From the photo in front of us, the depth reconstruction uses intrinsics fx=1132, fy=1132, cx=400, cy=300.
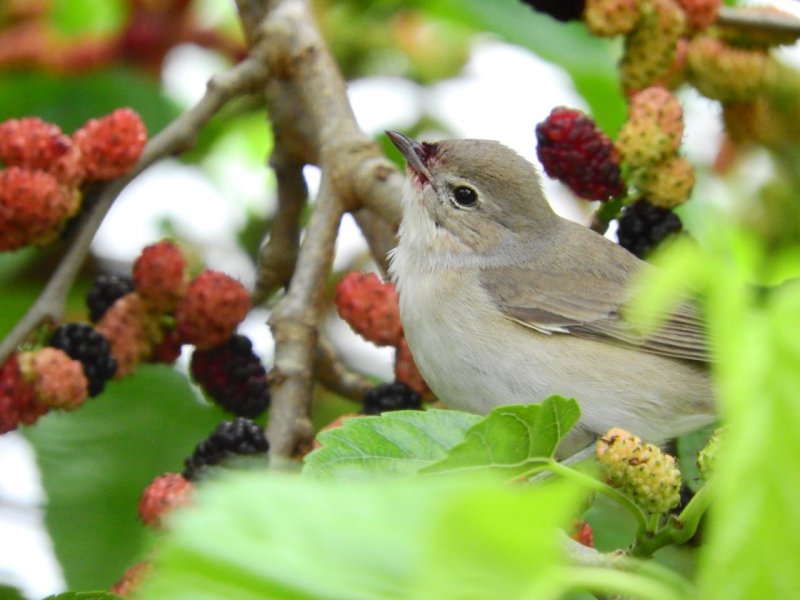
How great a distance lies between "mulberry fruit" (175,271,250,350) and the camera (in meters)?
3.11

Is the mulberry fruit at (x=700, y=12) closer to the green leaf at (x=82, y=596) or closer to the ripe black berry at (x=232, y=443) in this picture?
the ripe black berry at (x=232, y=443)

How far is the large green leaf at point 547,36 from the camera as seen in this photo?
3910 millimetres

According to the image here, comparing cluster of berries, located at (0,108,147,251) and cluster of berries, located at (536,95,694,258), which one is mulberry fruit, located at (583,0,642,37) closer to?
cluster of berries, located at (536,95,694,258)

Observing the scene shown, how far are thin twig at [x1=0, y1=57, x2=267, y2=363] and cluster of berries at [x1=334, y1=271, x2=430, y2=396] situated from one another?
2.07 feet

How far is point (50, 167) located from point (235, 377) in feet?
2.47

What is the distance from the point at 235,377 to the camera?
3.14 metres

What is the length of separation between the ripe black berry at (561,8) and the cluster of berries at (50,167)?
1.30 metres

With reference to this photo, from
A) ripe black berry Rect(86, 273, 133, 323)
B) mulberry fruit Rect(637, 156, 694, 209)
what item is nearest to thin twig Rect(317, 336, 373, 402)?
ripe black berry Rect(86, 273, 133, 323)

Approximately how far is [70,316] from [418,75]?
197 centimetres

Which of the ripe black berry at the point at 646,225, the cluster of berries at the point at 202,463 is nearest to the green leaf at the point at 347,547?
the cluster of berries at the point at 202,463

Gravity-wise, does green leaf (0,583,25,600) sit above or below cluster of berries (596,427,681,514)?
below

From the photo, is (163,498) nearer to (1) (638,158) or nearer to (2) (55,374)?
(2) (55,374)

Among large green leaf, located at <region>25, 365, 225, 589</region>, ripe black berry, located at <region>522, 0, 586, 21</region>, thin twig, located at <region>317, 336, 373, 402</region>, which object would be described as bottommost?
large green leaf, located at <region>25, 365, 225, 589</region>

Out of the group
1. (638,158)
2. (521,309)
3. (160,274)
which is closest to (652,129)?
(638,158)
